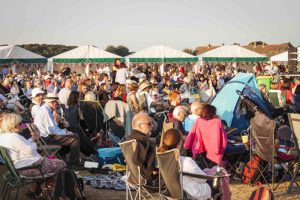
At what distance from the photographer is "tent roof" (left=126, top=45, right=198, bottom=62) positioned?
96.3 ft

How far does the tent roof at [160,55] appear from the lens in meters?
29.3

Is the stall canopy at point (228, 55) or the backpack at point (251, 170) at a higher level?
the stall canopy at point (228, 55)

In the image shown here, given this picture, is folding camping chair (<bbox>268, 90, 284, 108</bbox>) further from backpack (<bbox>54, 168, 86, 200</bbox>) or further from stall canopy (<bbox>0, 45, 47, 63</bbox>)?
stall canopy (<bbox>0, 45, 47, 63</bbox>)

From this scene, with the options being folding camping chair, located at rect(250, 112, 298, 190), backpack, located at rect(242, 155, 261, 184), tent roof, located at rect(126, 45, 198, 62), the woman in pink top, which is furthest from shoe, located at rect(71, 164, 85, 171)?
tent roof, located at rect(126, 45, 198, 62)

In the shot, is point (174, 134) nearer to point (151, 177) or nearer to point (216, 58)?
point (151, 177)

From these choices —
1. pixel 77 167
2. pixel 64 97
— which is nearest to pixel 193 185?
pixel 77 167

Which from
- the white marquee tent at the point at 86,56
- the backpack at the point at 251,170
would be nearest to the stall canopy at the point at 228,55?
the white marquee tent at the point at 86,56

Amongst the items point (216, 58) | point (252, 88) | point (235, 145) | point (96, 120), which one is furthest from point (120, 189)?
point (216, 58)

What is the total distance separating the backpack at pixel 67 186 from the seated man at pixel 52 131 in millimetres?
2156

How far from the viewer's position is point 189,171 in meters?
4.65

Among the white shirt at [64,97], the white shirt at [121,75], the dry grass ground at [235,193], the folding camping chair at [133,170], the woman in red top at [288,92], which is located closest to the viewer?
the folding camping chair at [133,170]

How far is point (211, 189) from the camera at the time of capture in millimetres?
4832

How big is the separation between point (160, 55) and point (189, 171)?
82.2 feet

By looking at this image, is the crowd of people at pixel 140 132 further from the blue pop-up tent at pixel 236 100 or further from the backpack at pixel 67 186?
the blue pop-up tent at pixel 236 100
